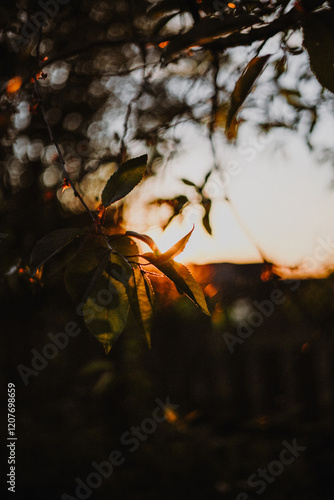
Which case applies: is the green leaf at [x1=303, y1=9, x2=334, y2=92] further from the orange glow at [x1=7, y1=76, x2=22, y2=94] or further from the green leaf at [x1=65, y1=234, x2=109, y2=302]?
the orange glow at [x1=7, y1=76, x2=22, y2=94]

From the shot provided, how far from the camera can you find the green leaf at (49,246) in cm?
52

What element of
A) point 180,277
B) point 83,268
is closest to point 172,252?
point 180,277

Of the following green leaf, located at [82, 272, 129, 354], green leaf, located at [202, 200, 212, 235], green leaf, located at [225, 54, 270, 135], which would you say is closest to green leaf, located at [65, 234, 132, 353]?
green leaf, located at [82, 272, 129, 354]

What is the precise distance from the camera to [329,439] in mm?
2918

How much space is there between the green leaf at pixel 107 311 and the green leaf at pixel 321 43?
0.37 m

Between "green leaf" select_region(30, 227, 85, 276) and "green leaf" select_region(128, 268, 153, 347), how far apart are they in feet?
0.35

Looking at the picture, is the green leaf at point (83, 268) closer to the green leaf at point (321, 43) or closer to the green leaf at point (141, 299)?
the green leaf at point (141, 299)

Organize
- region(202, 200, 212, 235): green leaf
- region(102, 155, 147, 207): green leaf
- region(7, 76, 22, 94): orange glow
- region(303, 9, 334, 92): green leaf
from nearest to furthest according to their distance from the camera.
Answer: region(303, 9, 334, 92): green leaf → region(102, 155, 147, 207): green leaf → region(7, 76, 22, 94): orange glow → region(202, 200, 212, 235): green leaf

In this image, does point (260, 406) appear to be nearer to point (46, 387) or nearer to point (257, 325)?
point (257, 325)

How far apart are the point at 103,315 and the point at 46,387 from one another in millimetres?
3584

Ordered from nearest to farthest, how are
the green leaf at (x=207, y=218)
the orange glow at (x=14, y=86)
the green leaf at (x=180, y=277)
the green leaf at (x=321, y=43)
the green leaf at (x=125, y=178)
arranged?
the green leaf at (x=321, y=43) < the green leaf at (x=180, y=277) < the green leaf at (x=125, y=178) < the orange glow at (x=14, y=86) < the green leaf at (x=207, y=218)

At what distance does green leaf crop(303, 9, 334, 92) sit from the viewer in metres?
0.43

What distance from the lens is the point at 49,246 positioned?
55 centimetres

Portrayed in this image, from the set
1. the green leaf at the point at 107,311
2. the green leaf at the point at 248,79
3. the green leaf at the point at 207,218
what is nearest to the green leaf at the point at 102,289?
the green leaf at the point at 107,311
